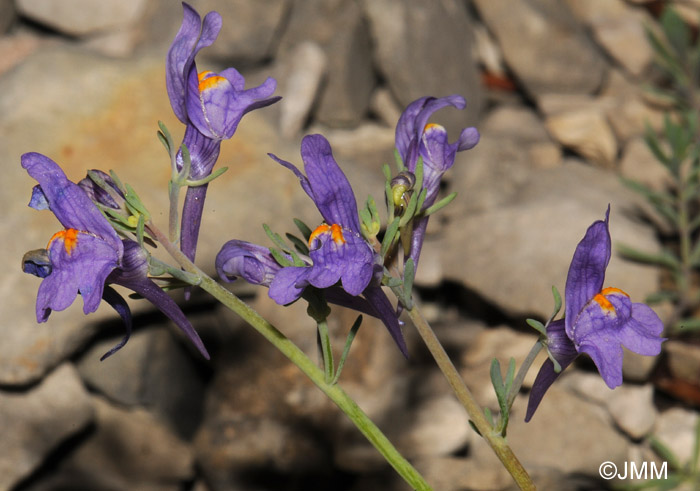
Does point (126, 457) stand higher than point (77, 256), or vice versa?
point (77, 256)

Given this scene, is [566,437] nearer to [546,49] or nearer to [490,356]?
[490,356]

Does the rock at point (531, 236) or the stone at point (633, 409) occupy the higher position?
the rock at point (531, 236)

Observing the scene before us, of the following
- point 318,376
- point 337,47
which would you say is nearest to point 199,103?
point 318,376

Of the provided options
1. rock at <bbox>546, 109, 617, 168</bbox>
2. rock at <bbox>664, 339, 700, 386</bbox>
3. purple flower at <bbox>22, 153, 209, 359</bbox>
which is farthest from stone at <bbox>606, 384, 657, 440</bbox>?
purple flower at <bbox>22, 153, 209, 359</bbox>

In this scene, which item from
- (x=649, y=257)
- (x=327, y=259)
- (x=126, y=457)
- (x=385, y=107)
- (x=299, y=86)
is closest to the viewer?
→ (x=327, y=259)

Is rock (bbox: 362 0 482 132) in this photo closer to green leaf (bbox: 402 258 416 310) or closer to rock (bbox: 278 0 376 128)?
rock (bbox: 278 0 376 128)

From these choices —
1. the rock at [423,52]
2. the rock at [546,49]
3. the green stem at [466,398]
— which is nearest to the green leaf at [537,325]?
the green stem at [466,398]

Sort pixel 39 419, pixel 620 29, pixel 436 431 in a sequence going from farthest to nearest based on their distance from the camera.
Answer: pixel 620 29
pixel 39 419
pixel 436 431

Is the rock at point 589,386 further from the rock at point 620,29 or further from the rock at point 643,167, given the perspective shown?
the rock at point 620,29
